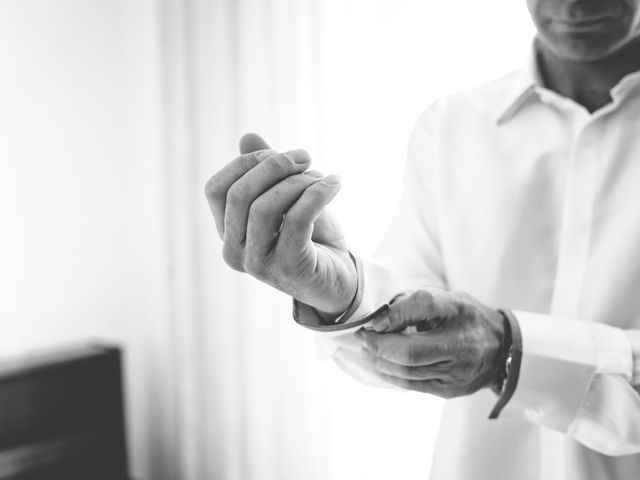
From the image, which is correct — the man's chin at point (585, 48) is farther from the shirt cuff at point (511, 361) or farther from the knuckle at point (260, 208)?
the knuckle at point (260, 208)

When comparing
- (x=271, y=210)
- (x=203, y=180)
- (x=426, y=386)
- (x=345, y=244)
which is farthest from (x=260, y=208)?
Result: (x=203, y=180)

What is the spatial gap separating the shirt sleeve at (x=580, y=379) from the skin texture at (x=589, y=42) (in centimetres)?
41

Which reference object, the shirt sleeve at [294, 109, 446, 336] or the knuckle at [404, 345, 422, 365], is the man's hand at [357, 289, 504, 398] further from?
the shirt sleeve at [294, 109, 446, 336]

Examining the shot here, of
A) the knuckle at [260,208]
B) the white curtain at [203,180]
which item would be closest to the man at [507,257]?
the knuckle at [260,208]

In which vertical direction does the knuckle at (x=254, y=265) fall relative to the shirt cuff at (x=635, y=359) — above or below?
above

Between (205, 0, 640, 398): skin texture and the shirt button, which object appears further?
the shirt button

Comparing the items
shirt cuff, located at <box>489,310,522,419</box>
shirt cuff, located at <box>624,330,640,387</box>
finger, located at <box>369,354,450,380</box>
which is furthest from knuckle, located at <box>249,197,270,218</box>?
shirt cuff, located at <box>624,330,640,387</box>

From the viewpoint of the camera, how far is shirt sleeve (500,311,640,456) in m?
0.72

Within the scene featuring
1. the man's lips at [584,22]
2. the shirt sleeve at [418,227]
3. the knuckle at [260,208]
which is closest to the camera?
the knuckle at [260,208]

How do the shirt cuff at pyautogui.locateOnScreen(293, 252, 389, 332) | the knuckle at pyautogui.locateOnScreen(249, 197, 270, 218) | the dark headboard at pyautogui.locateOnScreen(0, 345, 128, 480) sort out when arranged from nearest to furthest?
the knuckle at pyautogui.locateOnScreen(249, 197, 270, 218) < the shirt cuff at pyautogui.locateOnScreen(293, 252, 389, 332) < the dark headboard at pyautogui.locateOnScreen(0, 345, 128, 480)

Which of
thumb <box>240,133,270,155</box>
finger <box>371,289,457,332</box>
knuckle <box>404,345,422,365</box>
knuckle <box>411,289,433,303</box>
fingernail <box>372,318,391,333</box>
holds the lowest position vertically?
knuckle <box>404,345,422,365</box>

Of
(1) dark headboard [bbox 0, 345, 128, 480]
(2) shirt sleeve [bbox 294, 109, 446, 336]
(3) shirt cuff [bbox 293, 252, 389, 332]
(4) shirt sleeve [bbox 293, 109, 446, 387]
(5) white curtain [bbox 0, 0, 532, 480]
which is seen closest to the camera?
(3) shirt cuff [bbox 293, 252, 389, 332]

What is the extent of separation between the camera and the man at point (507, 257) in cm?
61

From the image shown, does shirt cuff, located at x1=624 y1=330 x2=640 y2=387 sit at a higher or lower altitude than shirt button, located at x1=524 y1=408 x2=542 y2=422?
higher
